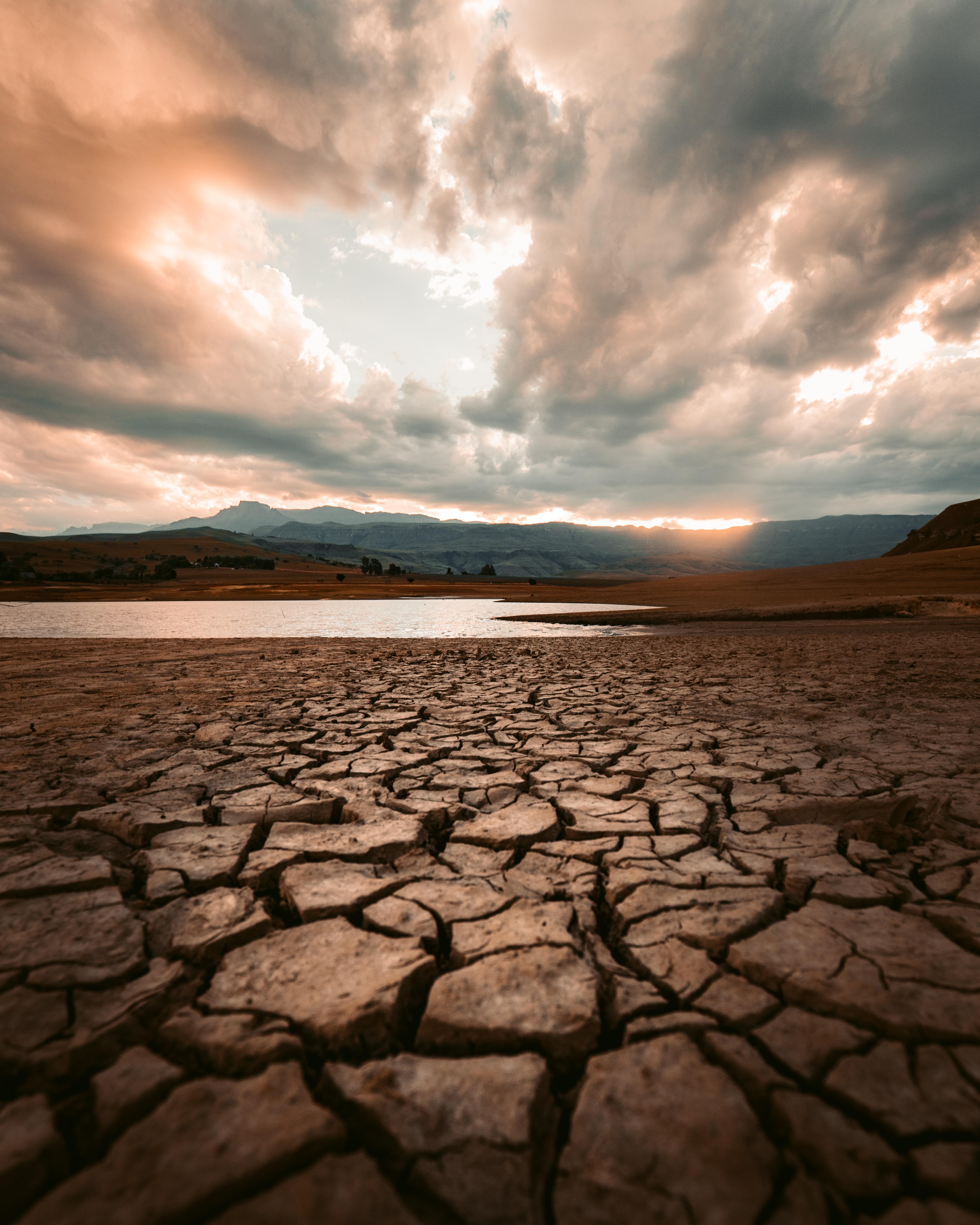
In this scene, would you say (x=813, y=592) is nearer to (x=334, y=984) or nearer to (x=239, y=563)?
(x=334, y=984)

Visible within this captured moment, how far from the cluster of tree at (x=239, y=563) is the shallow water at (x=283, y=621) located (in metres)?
34.7

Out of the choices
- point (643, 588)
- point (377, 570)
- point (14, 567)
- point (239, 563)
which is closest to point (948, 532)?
point (643, 588)

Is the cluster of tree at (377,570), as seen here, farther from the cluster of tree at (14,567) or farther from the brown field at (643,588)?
the cluster of tree at (14,567)

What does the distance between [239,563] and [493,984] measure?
237 ft

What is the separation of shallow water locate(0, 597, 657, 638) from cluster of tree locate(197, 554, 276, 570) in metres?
34.7

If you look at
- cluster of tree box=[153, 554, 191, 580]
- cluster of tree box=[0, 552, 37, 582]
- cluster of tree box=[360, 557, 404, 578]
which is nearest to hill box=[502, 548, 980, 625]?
cluster of tree box=[360, 557, 404, 578]

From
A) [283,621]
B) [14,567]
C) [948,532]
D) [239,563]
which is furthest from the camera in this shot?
[239,563]

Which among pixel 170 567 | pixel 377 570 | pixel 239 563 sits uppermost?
pixel 239 563

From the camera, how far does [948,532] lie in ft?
199

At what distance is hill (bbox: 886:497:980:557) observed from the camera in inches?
2152

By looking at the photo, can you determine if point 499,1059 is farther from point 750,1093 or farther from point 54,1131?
point 54,1131

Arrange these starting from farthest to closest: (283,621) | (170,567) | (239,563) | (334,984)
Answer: (239,563) < (170,567) < (283,621) < (334,984)

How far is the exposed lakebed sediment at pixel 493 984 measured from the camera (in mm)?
934

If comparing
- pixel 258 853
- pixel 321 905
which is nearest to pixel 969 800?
pixel 321 905
